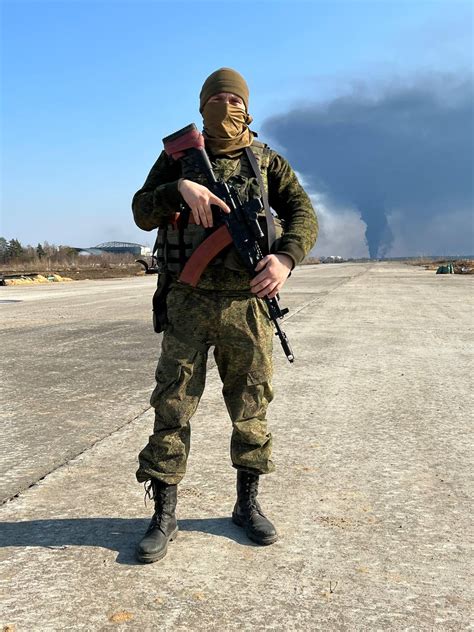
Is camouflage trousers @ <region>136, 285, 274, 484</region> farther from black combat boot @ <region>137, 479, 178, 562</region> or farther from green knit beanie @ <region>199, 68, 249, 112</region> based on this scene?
green knit beanie @ <region>199, 68, 249, 112</region>

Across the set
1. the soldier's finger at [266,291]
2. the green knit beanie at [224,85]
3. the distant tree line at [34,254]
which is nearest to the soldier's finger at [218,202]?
the soldier's finger at [266,291]

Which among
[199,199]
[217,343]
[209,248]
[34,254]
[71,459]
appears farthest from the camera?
[34,254]

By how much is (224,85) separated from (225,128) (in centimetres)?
17

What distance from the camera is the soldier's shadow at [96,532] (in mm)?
2303

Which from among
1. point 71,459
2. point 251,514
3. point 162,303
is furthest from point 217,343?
point 71,459

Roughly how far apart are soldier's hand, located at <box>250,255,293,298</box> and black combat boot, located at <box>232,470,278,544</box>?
81cm

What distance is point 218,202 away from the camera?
218 centimetres

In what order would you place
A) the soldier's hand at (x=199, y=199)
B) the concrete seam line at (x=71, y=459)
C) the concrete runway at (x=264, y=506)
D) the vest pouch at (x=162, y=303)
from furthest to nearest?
the concrete seam line at (x=71, y=459) < the vest pouch at (x=162, y=303) < the soldier's hand at (x=199, y=199) < the concrete runway at (x=264, y=506)

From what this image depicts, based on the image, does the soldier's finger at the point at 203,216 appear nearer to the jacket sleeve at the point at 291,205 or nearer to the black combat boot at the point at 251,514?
the jacket sleeve at the point at 291,205

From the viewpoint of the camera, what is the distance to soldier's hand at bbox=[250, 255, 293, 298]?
2172mm

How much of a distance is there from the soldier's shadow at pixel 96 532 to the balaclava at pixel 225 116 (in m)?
1.56

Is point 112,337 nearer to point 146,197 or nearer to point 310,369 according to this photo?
point 310,369

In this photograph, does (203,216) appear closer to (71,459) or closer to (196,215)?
(196,215)

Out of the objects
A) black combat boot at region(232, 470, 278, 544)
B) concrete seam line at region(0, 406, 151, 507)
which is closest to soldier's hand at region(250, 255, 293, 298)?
black combat boot at region(232, 470, 278, 544)
